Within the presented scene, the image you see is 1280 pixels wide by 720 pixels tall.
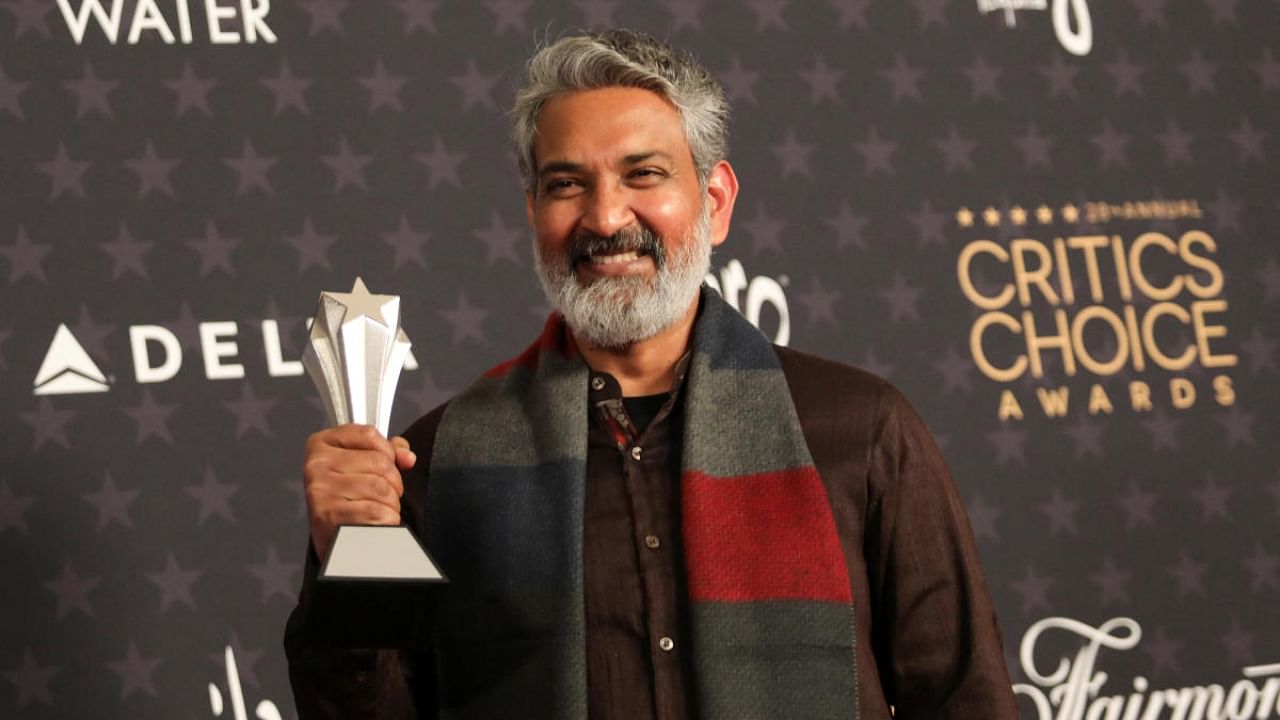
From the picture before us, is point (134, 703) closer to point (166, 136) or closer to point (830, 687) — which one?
point (166, 136)

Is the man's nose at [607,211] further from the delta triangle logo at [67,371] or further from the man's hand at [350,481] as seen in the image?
the delta triangle logo at [67,371]

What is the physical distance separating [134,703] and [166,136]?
0.84m

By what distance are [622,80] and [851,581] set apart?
0.56m

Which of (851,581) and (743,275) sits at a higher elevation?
(743,275)

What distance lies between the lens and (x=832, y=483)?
158 cm

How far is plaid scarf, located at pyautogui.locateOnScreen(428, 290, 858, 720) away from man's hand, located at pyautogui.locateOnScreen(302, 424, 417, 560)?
0.20 meters

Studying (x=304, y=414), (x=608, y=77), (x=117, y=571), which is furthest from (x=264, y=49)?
(x=608, y=77)

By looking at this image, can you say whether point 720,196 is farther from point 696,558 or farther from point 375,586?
point 375,586

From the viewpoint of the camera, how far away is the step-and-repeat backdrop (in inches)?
90.1

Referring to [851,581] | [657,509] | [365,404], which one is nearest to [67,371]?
[365,404]

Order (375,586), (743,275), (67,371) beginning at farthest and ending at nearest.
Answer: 1. (743,275)
2. (67,371)
3. (375,586)

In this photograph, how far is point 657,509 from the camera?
1.56 meters

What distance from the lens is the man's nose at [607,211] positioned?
5.09 feet

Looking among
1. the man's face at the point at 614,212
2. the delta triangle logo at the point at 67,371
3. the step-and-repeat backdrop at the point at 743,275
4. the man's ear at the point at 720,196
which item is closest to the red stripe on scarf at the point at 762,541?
the man's face at the point at 614,212
